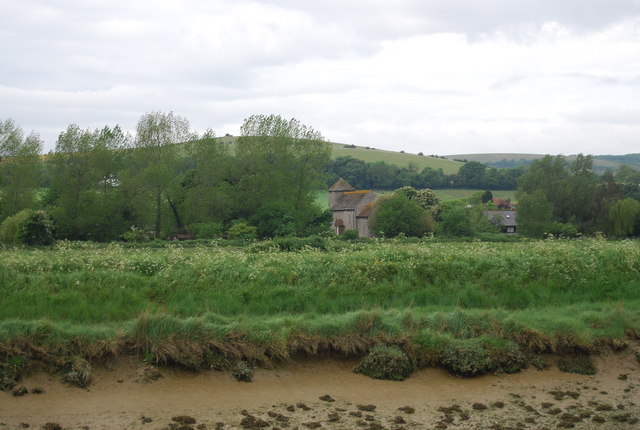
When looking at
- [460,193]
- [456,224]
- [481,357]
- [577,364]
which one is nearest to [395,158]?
[460,193]

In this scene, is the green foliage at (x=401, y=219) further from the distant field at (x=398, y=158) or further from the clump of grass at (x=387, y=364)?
the distant field at (x=398, y=158)

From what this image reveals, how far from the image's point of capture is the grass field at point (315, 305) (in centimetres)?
1259

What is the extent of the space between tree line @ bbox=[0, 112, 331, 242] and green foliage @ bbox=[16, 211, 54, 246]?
29.0 ft

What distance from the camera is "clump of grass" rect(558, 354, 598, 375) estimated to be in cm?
1339

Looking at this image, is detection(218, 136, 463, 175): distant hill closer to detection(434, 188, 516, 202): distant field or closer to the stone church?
detection(434, 188, 516, 202): distant field

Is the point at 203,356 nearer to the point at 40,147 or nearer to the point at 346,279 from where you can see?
the point at 346,279

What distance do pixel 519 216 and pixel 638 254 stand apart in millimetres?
54469

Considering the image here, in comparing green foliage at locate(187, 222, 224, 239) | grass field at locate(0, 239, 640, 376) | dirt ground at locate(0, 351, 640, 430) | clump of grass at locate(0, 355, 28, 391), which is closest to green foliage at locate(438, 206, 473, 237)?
green foliage at locate(187, 222, 224, 239)

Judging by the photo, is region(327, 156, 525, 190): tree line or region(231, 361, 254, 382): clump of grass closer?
region(231, 361, 254, 382): clump of grass

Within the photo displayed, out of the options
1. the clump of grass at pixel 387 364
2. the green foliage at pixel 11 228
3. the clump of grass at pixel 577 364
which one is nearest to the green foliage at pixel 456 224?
the green foliage at pixel 11 228

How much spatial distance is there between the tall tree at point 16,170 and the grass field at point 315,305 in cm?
3848

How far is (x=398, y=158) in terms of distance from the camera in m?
160

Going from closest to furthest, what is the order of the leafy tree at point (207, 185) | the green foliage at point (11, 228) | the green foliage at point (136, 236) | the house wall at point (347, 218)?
the green foliage at point (11, 228), the green foliage at point (136, 236), the leafy tree at point (207, 185), the house wall at point (347, 218)

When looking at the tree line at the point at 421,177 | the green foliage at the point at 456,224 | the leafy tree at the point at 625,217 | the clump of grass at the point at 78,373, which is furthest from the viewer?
the tree line at the point at 421,177
